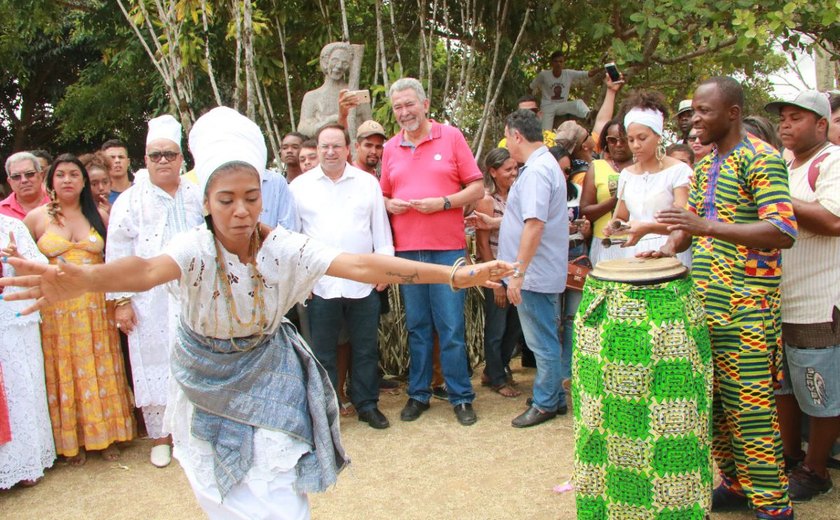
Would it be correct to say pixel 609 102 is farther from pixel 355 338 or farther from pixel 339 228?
pixel 355 338

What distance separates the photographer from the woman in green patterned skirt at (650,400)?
3.00 m

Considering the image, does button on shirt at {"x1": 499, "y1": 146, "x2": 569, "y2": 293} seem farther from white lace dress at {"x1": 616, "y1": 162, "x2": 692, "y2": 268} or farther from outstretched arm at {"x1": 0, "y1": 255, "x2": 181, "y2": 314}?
outstretched arm at {"x1": 0, "y1": 255, "x2": 181, "y2": 314}

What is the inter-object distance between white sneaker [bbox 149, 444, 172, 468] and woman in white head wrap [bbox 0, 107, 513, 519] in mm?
2279

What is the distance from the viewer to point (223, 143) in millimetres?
2445

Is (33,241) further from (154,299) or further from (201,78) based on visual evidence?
(201,78)

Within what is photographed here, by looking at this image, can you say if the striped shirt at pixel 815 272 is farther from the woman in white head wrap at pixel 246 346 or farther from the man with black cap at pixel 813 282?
the woman in white head wrap at pixel 246 346

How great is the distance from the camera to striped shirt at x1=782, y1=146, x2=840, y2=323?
3467 millimetres

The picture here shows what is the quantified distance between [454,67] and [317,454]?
8.99 m

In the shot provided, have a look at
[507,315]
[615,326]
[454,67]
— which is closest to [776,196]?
[615,326]

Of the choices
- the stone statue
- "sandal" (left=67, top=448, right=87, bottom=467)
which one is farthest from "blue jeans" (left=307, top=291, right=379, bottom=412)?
the stone statue

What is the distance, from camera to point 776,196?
3.09 meters

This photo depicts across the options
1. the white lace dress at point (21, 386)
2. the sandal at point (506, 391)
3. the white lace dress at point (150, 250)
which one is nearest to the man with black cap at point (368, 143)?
the white lace dress at point (150, 250)

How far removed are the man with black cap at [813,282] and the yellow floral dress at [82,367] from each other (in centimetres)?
420

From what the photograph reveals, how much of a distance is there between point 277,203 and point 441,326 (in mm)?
1457
